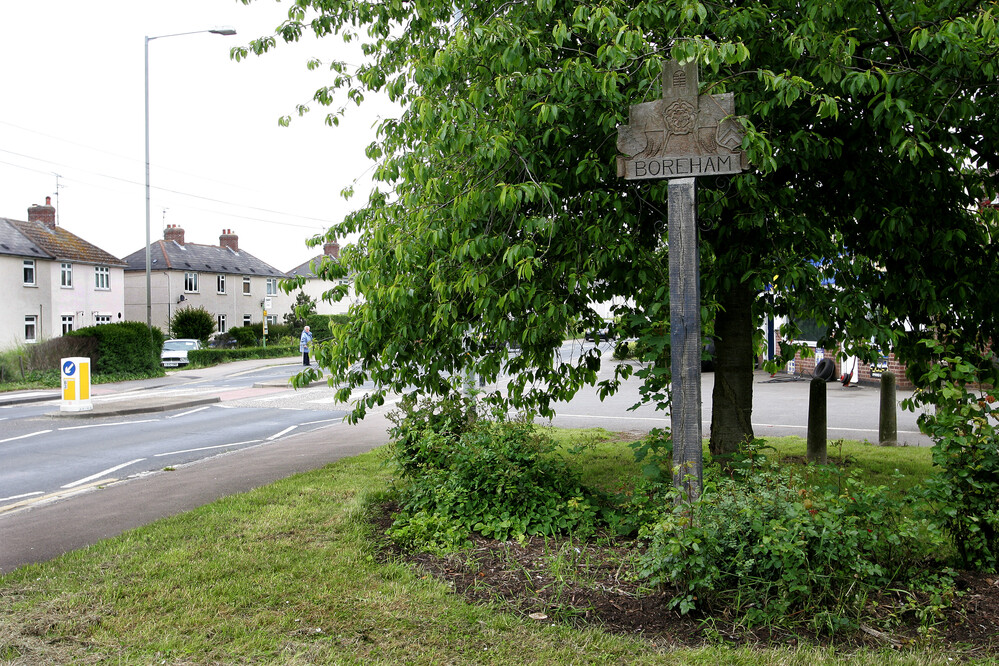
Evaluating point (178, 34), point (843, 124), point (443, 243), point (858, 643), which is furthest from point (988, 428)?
point (178, 34)

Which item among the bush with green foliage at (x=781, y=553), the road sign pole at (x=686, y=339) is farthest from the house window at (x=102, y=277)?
the bush with green foliage at (x=781, y=553)

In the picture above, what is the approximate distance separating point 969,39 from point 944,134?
0.97 metres

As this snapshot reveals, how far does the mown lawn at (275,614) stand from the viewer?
3.66 meters

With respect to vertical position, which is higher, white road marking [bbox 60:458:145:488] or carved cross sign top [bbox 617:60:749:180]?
carved cross sign top [bbox 617:60:749:180]

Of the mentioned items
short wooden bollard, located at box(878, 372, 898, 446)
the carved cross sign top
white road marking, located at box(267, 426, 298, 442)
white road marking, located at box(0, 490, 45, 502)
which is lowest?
white road marking, located at box(267, 426, 298, 442)

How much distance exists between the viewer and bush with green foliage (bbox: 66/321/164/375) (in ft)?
92.9

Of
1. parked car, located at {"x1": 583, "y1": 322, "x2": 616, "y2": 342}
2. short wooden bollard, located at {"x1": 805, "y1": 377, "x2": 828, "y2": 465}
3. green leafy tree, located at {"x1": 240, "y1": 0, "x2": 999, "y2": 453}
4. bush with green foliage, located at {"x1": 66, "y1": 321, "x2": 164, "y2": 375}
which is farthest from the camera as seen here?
bush with green foliage, located at {"x1": 66, "y1": 321, "x2": 164, "y2": 375}

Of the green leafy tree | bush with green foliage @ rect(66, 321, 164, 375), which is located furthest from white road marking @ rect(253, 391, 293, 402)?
the green leafy tree

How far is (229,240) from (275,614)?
65.3 meters

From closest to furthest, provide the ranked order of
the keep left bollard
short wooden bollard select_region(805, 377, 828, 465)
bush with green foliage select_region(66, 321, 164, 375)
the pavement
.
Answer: the pavement < short wooden bollard select_region(805, 377, 828, 465) < the keep left bollard < bush with green foliage select_region(66, 321, 164, 375)

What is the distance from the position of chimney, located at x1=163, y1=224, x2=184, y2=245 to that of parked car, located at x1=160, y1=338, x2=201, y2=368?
77.8 ft

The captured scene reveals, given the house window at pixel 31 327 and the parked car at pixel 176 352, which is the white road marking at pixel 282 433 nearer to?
the parked car at pixel 176 352

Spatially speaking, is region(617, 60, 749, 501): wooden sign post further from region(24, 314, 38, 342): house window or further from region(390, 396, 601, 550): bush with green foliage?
region(24, 314, 38, 342): house window

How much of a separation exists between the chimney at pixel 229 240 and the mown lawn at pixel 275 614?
206ft
